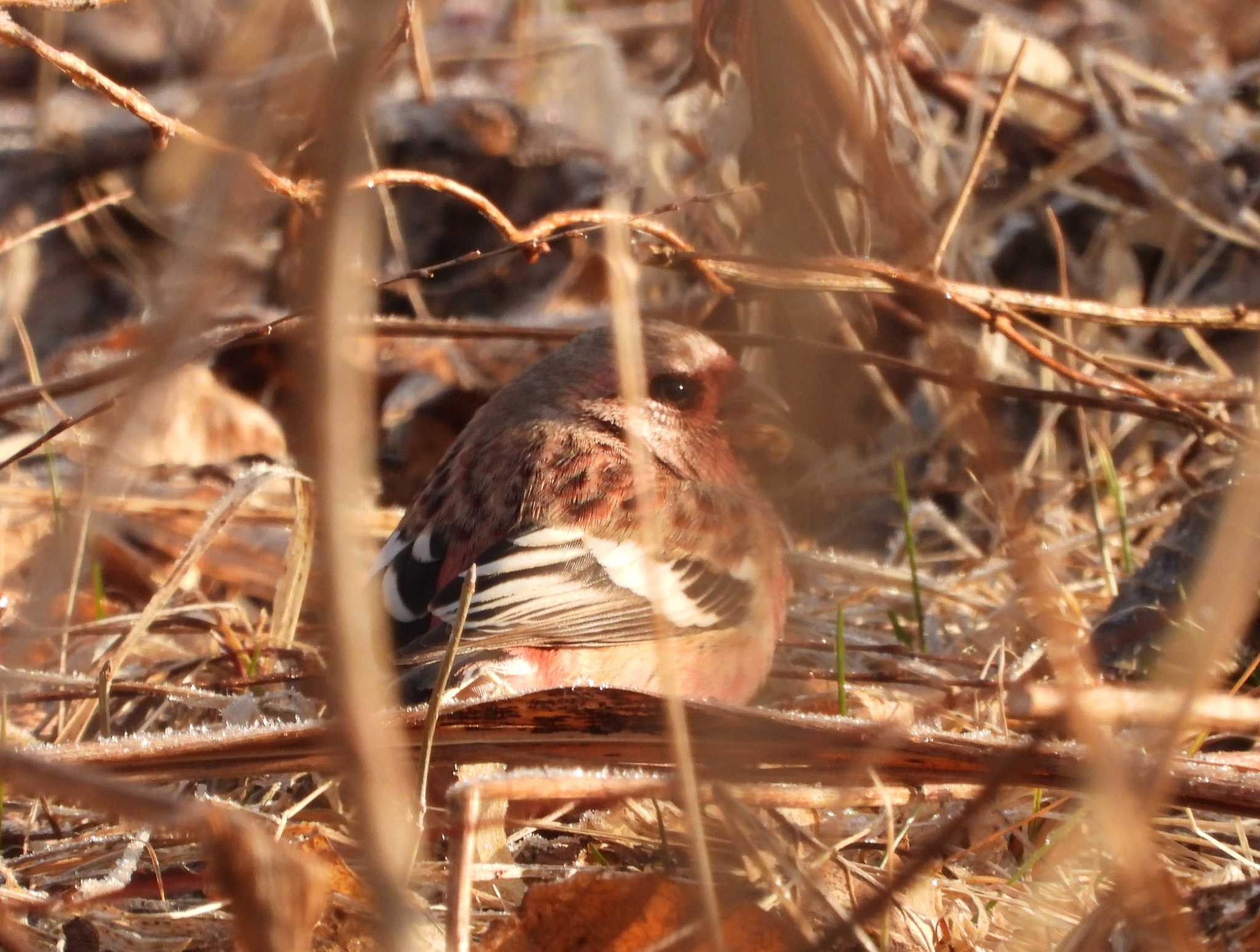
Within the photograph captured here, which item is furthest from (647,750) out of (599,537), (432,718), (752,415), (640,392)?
(752,415)

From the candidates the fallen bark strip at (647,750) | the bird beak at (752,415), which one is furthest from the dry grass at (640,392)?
the bird beak at (752,415)

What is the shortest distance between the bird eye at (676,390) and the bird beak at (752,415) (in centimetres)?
11

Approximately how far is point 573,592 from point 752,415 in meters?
0.98

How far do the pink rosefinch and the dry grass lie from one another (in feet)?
0.75

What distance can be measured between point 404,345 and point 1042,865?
118 inches

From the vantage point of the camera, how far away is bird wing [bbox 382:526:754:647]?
3111mm

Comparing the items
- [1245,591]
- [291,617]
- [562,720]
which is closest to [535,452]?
[291,617]

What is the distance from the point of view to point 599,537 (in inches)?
134

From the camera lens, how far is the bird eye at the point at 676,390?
12.6 ft

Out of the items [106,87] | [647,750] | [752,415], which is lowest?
[647,750]

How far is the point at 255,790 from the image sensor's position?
2.99 meters

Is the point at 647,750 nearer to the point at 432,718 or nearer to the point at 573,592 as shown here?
the point at 432,718

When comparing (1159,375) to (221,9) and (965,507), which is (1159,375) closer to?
(965,507)

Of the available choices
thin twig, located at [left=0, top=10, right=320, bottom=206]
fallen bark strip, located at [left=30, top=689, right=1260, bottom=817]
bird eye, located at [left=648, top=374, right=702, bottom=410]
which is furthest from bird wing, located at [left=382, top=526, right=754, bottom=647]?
thin twig, located at [left=0, top=10, right=320, bottom=206]
